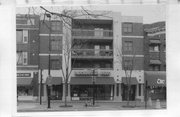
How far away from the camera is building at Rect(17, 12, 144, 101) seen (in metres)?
1.97

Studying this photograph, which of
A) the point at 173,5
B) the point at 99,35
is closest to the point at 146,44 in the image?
the point at 99,35

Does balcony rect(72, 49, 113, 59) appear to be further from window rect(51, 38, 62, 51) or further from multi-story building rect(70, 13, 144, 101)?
window rect(51, 38, 62, 51)

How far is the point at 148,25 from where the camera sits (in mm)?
1926

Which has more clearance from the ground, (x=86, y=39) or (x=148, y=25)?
(x=148, y=25)

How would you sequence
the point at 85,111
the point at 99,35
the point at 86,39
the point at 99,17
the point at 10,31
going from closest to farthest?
the point at 10,31 → the point at 85,111 → the point at 99,17 → the point at 86,39 → the point at 99,35

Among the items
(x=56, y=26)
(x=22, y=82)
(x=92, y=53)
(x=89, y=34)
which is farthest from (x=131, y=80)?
(x=22, y=82)

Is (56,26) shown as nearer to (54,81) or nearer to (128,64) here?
(54,81)

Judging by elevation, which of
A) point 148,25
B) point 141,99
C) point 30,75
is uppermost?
point 148,25

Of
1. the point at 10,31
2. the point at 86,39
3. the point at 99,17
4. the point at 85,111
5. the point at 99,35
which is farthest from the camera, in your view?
the point at 99,35

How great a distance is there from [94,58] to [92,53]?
5 centimetres

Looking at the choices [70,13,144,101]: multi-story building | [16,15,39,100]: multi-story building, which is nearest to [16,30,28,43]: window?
[16,15,39,100]: multi-story building

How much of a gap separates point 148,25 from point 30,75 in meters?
1.21

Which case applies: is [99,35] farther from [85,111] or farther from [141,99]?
[85,111]

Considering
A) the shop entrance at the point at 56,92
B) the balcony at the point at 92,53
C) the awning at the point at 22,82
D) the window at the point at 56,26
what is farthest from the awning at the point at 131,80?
the awning at the point at 22,82
